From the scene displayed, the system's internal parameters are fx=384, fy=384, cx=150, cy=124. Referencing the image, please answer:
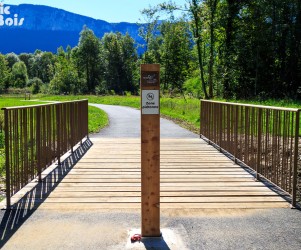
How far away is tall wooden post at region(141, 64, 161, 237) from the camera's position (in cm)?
385

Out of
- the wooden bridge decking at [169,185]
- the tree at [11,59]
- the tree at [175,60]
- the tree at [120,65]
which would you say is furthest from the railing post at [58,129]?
the tree at [11,59]

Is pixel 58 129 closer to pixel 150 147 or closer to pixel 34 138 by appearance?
pixel 34 138

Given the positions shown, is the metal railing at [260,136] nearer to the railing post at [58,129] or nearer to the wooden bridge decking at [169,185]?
the wooden bridge decking at [169,185]

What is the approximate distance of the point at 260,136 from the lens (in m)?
5.99

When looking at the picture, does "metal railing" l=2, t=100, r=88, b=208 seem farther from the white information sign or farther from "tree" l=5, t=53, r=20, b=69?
"tree" l=5, t=53, r=20, b=69

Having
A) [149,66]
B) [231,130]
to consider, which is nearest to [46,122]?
[149,66]

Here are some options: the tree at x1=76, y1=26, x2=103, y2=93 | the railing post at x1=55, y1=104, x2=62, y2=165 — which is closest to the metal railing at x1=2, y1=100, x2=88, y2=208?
the railing post at x1=55, y1=104, x2=62, y2=165

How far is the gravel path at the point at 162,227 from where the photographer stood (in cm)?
368

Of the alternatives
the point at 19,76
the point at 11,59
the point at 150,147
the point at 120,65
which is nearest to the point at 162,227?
the point at 150,147

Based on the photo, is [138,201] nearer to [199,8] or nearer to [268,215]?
[268,215]

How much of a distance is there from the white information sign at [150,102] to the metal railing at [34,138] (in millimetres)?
1727

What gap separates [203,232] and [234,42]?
Answer: 2722cm

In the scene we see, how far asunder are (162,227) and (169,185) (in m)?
1.79

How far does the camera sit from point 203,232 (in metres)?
3.99
